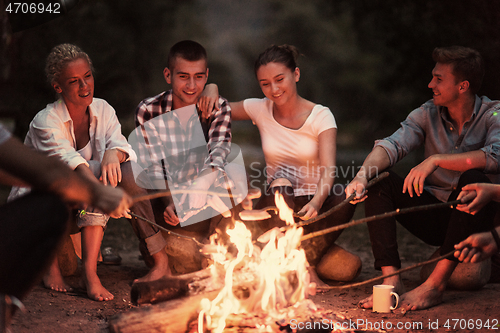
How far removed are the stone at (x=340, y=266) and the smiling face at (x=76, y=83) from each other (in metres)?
2.11

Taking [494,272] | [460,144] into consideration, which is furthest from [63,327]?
[494,272]

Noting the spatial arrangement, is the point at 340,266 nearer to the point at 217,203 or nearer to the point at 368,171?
the point at 368,171

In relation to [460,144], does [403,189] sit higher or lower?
lower

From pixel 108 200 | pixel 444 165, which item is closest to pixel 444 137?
pixel 444 165

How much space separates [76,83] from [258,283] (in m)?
1.86

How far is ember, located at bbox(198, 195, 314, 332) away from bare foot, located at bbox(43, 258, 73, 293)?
1241mm

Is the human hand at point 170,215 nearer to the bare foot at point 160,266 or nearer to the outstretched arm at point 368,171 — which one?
the bare foot at point 160,266

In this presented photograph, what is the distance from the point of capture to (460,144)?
10.3 ft

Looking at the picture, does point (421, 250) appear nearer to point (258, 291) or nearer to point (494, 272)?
point (494, 272)

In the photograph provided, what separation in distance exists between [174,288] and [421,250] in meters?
3.04

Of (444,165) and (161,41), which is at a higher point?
(161,41)

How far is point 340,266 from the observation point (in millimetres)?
3471

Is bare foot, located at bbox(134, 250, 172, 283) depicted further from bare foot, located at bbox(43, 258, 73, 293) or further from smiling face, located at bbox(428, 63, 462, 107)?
smiling face, located at bbox(428, 63, 462, 107)

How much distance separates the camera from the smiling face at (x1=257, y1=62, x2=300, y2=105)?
3.45m
